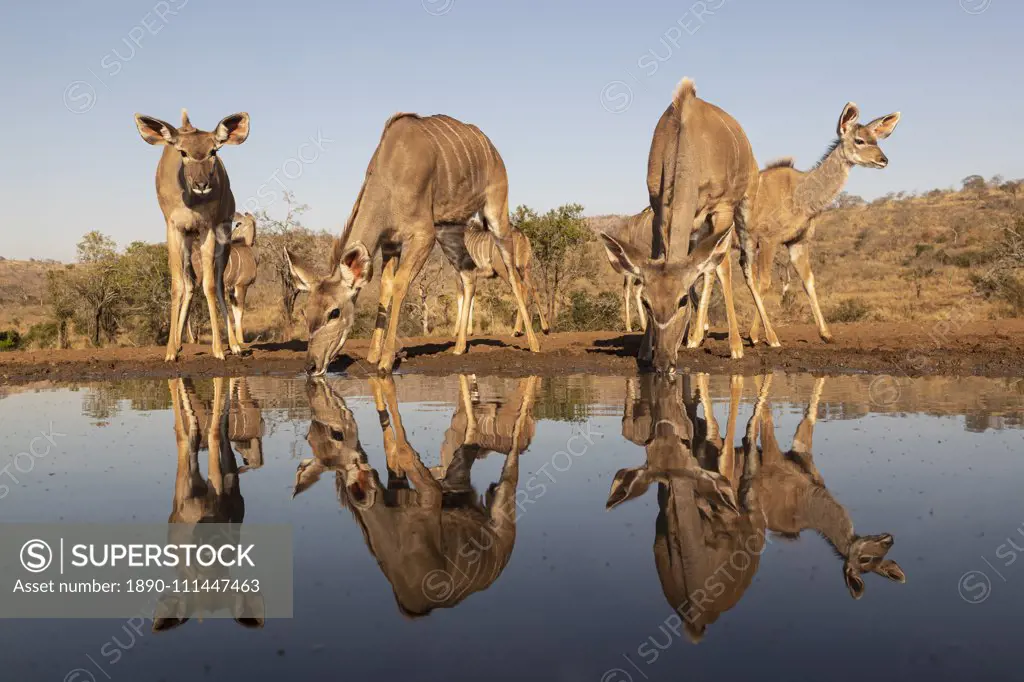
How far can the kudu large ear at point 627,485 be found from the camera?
6.72 meters

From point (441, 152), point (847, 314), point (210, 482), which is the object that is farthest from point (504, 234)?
point (847, 314)

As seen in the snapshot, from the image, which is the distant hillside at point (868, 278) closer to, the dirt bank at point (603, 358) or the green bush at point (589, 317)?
the green bush at point (589, 317)

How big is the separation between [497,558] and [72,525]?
279 centimetres

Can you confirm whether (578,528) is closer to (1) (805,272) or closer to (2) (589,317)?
(1) (805,272)

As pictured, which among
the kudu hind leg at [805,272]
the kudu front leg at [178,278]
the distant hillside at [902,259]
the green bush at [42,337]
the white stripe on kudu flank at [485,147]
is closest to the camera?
the kudu front leg at [178,278]

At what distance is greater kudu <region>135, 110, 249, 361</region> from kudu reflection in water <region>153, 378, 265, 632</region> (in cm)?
309

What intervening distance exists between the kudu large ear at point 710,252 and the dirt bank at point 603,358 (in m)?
2.32

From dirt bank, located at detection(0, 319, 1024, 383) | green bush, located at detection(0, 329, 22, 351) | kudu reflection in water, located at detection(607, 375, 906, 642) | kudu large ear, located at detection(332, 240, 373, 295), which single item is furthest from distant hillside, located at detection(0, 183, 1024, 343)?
kudu reflection in water, located at detection(607, 375, 906, 642)

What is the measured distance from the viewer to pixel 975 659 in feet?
13.1

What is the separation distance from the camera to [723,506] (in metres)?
6.36

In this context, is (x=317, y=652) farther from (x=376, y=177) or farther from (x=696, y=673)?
(x=376, y=177)

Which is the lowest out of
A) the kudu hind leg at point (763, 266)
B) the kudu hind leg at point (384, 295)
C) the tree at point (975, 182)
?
the kudu hind leg at point (384, 295)

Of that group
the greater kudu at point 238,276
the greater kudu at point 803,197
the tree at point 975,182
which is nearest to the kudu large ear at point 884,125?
the greater kudu at point 803,197

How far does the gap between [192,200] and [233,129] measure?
1302mm
